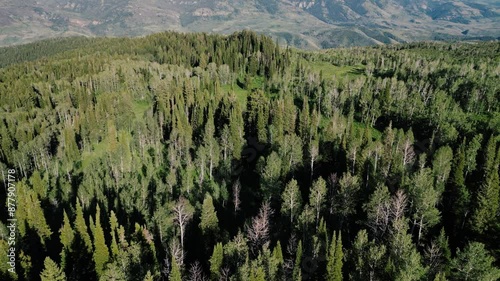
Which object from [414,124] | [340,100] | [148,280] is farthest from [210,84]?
[148,280]

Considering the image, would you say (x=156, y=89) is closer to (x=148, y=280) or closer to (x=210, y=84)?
(x=210, y=84)

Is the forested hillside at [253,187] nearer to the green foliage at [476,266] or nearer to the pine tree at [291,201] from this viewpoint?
the green foliage at [476,266]

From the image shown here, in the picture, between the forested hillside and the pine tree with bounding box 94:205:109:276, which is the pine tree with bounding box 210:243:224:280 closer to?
the forested hillside

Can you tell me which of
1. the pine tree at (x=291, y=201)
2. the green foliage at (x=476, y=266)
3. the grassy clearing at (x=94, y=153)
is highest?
the green foliage at (x=476, y=266)

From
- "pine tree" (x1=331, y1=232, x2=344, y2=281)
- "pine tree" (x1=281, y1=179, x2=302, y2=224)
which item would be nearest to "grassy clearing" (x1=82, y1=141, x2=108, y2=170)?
"pine tree" (x1=281, y1=179, x2=302, y2=224)

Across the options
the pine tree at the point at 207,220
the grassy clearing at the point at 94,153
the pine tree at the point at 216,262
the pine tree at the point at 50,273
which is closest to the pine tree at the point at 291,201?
the pine tree at the point at 207,220

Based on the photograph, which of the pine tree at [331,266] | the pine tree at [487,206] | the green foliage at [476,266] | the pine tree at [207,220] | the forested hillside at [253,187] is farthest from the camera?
the pine tree at [207,220]

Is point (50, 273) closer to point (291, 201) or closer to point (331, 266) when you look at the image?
point (331, 266)

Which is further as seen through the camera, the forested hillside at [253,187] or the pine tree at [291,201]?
the pine tree at [291,201]
